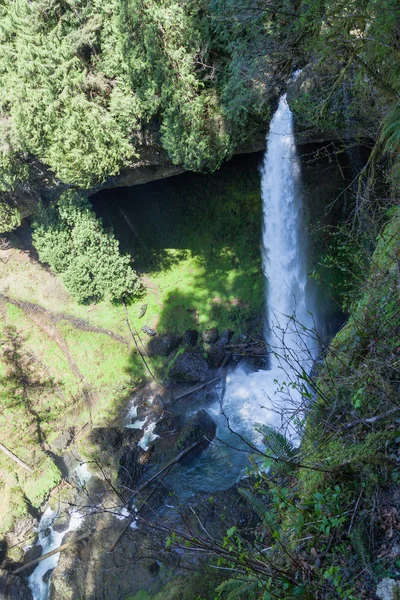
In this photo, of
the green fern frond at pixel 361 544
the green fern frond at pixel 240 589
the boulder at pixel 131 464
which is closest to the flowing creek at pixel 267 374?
the boulder at pixel 131 464

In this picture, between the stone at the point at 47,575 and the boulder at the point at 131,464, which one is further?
the boulder at the point at 131,464

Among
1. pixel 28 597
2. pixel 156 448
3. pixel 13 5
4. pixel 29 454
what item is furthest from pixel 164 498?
pixel 13 5

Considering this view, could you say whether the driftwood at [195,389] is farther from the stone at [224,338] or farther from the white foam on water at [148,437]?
the stone at [224,338]

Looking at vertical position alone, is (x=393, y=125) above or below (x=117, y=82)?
below

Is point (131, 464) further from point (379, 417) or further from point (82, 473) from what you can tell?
point (379, 417)

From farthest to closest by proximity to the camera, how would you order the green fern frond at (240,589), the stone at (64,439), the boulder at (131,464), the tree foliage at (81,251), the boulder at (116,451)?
the tree foliage at (81,251)
the stone at (64,439)
the boulder at (116,451)
the boulder at (131,464)
the green fern frond at (240,589)

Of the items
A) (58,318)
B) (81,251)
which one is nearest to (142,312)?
(81,251)
